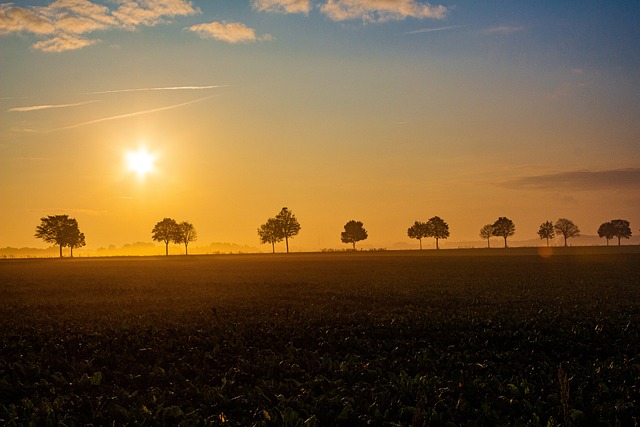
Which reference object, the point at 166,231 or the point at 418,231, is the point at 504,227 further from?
the point at 166,231

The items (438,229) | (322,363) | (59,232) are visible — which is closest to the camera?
(322,363)

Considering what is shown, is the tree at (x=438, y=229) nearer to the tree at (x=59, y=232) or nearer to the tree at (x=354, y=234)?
the tree at (x=354, y=234)

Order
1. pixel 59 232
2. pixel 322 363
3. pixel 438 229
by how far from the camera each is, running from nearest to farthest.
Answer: pixel 322 363 → pixel 59 232 → pixel 438 229

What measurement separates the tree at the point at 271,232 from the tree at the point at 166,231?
26.9 m

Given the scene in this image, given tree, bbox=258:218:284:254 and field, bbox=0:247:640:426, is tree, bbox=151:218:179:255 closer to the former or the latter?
tree, bbox=258:218:284:254

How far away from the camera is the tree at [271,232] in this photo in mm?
172000

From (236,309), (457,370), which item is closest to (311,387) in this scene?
(457,370)

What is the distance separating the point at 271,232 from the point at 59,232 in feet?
202

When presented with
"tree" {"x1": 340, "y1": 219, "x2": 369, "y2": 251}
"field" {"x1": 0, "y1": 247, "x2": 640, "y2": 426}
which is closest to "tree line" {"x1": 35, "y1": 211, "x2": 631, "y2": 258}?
"tree" {"x1": 340, "y1": 219, "x2": 369, "y2": 251}

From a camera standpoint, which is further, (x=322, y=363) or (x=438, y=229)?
(x=438, y=229)

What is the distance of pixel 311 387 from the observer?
13633mm

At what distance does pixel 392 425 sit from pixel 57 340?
13.3 m

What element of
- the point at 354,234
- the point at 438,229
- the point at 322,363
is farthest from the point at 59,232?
the point at 322,363

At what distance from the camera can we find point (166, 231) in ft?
565
